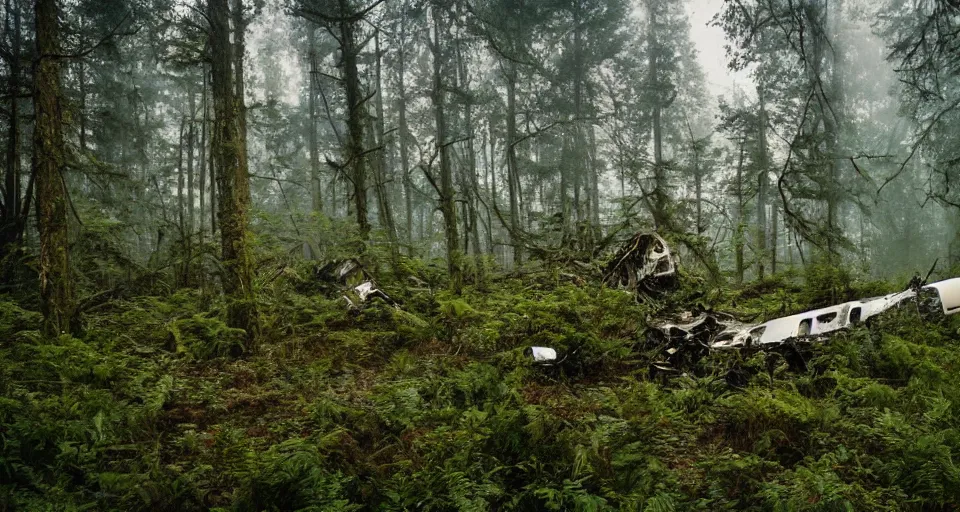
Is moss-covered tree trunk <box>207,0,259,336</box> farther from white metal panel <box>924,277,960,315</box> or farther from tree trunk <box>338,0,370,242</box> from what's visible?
white metal panel <box>924,277,960,315</box>

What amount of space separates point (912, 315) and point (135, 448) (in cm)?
917

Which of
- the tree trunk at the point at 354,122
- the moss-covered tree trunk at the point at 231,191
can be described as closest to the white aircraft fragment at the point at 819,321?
the moss-covered tree trunk at the point at 231,191

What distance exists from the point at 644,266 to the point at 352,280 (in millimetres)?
6100

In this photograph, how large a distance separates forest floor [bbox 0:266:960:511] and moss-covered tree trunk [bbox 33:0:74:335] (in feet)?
2.65

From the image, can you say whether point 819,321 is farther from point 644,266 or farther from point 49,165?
point 49,165

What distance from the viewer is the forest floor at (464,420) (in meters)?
3.53

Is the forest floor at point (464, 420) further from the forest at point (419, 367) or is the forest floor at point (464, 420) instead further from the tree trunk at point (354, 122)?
the tree trunk at point (354, 122)

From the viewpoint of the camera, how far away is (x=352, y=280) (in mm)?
10812

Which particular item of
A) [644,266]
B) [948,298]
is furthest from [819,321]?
[644,266]

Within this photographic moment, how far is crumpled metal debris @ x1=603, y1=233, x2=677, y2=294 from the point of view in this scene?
10188mm

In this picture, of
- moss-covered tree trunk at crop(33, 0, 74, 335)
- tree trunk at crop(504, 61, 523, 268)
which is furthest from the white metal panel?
moss-covered tree trunk at crop(33, 0, 74, 335)

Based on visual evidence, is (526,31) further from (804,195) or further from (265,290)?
(265,290)

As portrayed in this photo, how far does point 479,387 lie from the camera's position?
5.66 m

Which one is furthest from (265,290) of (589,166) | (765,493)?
(589,166)
